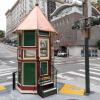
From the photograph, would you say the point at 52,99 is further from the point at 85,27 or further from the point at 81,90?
the point at 85,27

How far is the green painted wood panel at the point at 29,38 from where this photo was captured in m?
11.9

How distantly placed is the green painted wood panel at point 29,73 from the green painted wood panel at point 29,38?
0.89 metres

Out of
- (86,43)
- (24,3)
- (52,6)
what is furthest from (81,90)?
(24,3)

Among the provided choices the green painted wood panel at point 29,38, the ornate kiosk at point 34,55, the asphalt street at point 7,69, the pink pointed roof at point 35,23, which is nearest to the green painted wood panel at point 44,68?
the ornate kiosk at point 34,55

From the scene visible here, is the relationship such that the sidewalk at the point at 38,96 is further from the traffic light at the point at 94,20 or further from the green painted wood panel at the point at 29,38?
the traffic light at the point at 94,20

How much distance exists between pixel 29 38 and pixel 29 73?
157cm

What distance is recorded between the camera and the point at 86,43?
451 inches

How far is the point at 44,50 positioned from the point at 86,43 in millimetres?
2032

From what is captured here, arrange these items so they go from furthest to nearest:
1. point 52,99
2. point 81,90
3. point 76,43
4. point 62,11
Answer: point 62,11, point 76,43, point 81,90, point 52,99

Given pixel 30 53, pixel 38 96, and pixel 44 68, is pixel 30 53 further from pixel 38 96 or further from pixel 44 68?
pixel 38 96

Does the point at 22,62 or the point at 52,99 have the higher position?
the point at 22,62

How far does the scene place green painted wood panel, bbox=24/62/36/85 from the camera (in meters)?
11.9

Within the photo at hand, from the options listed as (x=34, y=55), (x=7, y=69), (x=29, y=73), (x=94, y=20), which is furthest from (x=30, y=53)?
(x=7, y=69)

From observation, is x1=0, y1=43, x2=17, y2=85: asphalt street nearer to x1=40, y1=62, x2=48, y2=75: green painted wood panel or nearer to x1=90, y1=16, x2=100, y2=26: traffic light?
x1=40, y1=62, x2=48, y2=75: green painted wood panel
